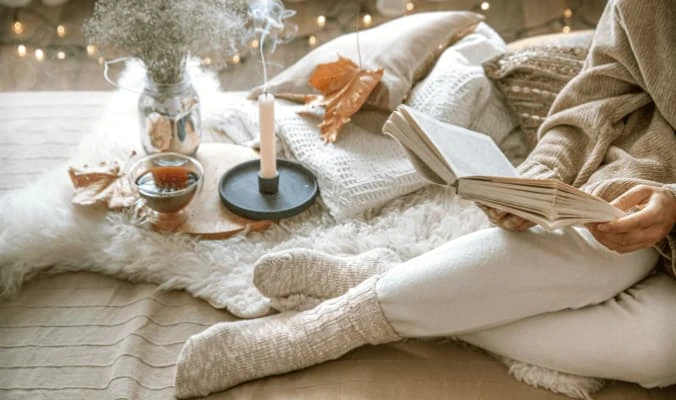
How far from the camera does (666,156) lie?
1.24 metres

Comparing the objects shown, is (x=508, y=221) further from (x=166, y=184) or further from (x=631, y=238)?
(x=166, y=184)

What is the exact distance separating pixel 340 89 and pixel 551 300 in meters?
0.73

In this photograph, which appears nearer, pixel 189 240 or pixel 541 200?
pixel 541 200

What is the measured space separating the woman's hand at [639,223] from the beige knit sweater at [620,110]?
0.11m

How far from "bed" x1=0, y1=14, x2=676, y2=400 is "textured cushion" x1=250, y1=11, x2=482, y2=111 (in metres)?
0.13

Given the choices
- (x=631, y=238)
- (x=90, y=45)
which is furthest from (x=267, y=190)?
(x=90, y=45)

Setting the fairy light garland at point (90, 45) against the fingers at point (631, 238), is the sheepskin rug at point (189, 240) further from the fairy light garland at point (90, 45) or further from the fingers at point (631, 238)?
the fairy light garland at point (90, 45)

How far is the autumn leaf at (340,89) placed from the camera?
161 centimetres

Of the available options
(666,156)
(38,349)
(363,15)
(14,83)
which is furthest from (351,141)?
(363,15)

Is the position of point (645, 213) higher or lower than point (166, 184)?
higher

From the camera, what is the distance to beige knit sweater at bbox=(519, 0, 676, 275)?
1.25 m

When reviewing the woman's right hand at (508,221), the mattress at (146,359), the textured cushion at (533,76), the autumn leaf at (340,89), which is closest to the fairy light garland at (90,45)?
the autumn leaf at (340,89)

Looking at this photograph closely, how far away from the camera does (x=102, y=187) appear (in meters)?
1.52

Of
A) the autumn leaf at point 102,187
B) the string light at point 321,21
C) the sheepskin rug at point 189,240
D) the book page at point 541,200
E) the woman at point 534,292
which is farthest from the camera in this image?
the string light at point 321,21
